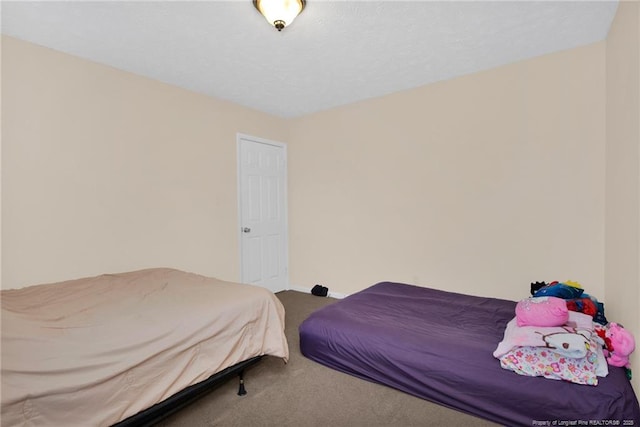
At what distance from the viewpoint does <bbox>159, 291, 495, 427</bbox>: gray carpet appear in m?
1.82

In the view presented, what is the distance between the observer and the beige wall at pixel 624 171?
161 cm

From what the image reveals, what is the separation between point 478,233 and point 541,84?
1.47 metres

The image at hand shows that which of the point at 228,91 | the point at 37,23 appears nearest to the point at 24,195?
the point at 37,23

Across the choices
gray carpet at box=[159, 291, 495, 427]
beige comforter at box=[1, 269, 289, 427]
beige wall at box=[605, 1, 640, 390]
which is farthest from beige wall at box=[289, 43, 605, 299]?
beige comforter at box=[1, 269, 289, 427]

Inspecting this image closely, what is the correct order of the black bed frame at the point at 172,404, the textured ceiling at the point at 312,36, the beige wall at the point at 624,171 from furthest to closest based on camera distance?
the textured ceiling at the point at 312,36, the beige wall at the point at 624,171, the black bed frame at the point at 172,404

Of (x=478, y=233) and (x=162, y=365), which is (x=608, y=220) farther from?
(x=162, y=365)

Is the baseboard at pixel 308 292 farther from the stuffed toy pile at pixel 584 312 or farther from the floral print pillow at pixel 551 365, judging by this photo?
the floral print pillow at pixel 551 365

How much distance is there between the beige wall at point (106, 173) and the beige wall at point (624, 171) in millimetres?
3605

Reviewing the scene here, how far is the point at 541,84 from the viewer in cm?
282

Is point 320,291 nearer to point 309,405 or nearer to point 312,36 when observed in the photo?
Answer: point 309,405

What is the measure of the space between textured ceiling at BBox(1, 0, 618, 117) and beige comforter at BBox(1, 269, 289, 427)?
1.90 meters

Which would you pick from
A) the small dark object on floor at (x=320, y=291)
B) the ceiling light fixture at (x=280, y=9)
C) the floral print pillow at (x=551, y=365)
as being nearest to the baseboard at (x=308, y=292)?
the small dark object on floor at (x=320, y=291)

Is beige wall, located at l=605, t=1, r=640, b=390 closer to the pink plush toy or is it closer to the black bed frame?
the pink plush toy

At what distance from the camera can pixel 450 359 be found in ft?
6.24
